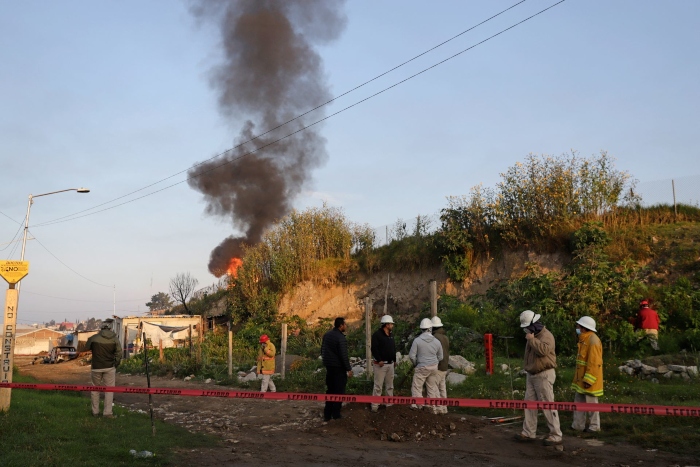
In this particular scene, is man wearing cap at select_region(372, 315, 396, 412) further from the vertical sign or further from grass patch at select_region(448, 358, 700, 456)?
the vertical sign

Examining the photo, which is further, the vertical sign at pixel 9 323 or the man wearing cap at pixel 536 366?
the vertical sign at pixel 9 323

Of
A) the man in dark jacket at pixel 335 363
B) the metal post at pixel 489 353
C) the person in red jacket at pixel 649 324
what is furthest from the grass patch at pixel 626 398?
the man in dark jacket at pixel 335 363

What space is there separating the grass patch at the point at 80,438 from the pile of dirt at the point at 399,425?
88.2 inches

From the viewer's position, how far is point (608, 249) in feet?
67.8

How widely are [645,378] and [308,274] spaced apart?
21.2 metres

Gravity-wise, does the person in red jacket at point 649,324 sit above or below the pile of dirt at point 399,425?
above

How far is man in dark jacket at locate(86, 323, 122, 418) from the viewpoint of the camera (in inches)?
449

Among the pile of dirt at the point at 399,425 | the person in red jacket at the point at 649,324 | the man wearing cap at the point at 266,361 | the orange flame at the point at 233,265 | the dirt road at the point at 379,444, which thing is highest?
the orange flame at the point at 233,265

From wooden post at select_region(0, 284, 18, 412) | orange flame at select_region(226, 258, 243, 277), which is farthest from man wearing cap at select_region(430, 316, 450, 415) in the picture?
orange flame at select_region(226, 258, 243, 277)

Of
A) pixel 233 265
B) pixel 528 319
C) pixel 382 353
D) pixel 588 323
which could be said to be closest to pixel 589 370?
pixel 588 323

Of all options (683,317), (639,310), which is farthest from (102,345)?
(683,317)

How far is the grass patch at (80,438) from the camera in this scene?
7.75 meters

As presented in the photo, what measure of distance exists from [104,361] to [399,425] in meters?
6.00

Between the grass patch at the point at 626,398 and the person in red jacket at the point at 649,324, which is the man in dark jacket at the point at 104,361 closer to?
the grass patch at the point at 626,398
